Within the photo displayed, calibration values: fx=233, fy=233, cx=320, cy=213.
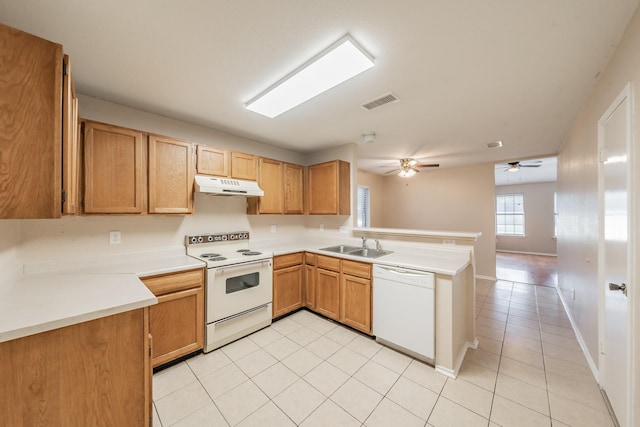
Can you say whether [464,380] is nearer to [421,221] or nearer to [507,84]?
[507,84]

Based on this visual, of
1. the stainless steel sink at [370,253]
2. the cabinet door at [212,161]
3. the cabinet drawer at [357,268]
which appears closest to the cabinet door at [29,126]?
the cabinet door at [212,161]

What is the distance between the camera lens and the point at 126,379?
128 centimetres

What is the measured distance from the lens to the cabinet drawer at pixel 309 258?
3.27 meters

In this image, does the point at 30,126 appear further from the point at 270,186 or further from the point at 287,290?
the point at 287,290

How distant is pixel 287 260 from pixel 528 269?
6483 millimetres

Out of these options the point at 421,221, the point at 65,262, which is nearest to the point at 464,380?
the point at 65,262

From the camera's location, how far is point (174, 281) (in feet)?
7.16

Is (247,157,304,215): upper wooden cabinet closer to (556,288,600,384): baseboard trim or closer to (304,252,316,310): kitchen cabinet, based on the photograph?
(304,252,316,310): kitchen cabinet

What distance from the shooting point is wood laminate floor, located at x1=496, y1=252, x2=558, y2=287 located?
500 cm

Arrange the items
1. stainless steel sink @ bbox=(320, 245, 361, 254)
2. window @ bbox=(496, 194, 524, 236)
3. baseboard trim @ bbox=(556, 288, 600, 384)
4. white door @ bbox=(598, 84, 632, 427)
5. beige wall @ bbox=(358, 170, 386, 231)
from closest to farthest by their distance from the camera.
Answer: white door @ bbox=(598, 84, 632, 427) → baseboard trim @ bbox=(556, 288, 600, 384) → stainless steel sink @ bbox=(320, 245, 361, 254) → beige wall @ bbox=(358, 170, 386, 231) → window @ bbox=(496, 194, 524, 236)

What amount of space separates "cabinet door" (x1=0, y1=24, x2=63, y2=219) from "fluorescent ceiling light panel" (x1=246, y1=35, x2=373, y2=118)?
135 centimetres

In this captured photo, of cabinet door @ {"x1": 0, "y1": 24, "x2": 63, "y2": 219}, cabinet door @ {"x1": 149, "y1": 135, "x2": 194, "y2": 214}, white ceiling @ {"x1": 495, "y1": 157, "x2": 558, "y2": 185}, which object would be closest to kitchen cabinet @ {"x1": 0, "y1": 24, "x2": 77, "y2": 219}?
cabinet door @ {"x1": 0, "y1": 24, "x2": 63, "y2": 219}

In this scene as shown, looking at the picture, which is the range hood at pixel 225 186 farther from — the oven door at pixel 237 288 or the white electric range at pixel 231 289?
the oven door at pixel 237 288

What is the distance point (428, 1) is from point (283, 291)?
3057mm
